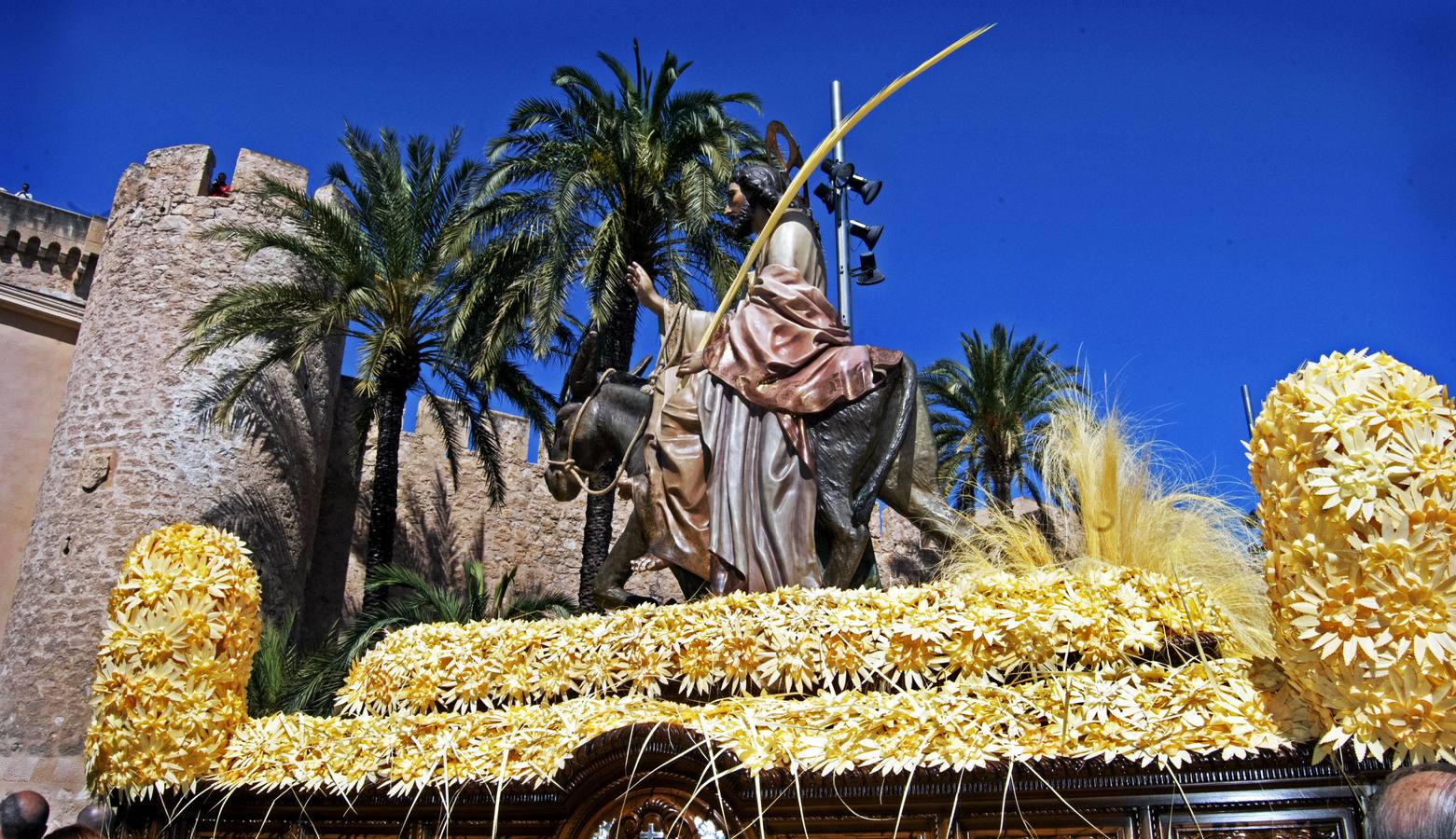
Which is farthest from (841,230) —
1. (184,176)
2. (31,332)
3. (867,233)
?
(31,332)

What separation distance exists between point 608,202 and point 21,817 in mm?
14798

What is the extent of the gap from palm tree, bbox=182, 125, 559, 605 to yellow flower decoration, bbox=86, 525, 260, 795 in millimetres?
12715

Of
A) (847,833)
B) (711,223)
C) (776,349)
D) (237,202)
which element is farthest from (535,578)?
(847,833)

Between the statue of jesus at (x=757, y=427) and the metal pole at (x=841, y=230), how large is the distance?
4.17 meters

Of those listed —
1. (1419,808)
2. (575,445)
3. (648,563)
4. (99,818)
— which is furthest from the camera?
(575,445)

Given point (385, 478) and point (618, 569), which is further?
point (385, 478)

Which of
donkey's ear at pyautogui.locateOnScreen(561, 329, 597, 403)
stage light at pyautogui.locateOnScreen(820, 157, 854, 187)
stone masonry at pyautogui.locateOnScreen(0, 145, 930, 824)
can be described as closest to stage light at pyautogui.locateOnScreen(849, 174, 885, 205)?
stage light at pyautogui.locateOnScreen(820, 157, 854, 187)

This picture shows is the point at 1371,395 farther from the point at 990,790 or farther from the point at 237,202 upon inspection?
the point at 237,202

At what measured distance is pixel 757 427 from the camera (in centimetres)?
626

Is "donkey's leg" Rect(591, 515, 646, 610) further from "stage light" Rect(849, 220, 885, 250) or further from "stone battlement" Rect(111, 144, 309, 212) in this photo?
"stone battlement" Rect(111, 144, 309, 212)

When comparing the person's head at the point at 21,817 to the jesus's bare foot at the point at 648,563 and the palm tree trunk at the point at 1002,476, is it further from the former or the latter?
the palm tree trunk at the point at 1002,476

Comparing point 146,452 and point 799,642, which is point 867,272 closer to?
point 799,642

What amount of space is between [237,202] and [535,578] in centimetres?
1051

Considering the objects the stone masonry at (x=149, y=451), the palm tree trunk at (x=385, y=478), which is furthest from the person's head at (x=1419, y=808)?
the stone masonry at (x=149, y=451)
